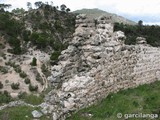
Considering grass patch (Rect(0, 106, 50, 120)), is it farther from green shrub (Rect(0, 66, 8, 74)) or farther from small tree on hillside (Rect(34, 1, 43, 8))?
small tree on hillside (Rect(34, 1, 43, 8))

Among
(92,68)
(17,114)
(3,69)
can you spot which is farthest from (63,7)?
(17,114)

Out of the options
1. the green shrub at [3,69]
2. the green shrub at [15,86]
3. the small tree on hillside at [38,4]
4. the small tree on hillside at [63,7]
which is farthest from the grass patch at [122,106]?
the small tree on hillside at [38,4]

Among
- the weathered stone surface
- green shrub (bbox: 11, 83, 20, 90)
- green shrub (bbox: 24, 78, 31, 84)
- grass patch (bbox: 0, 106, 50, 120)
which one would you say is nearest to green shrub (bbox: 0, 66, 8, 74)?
green shrub (bbox: 24, 78, 31, 84)

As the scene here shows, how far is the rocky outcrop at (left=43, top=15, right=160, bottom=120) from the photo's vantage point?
32.9 feet

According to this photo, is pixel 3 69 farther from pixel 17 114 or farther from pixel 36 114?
pixel 36 114

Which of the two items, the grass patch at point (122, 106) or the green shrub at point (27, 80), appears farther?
the green shrub at point (27, 80)

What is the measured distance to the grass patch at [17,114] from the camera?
10359 millimetres

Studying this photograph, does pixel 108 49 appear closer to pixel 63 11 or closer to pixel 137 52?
pixel 137 52

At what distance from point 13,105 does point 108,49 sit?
4.05 metres

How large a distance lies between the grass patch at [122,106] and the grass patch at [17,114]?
1.41 metres

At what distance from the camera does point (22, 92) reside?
33469 millimetres

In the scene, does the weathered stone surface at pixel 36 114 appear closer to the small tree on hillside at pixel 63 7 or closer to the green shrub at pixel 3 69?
the green shrub at pixel 3 69

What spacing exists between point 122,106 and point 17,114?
11.3ft

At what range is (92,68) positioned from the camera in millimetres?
10742
